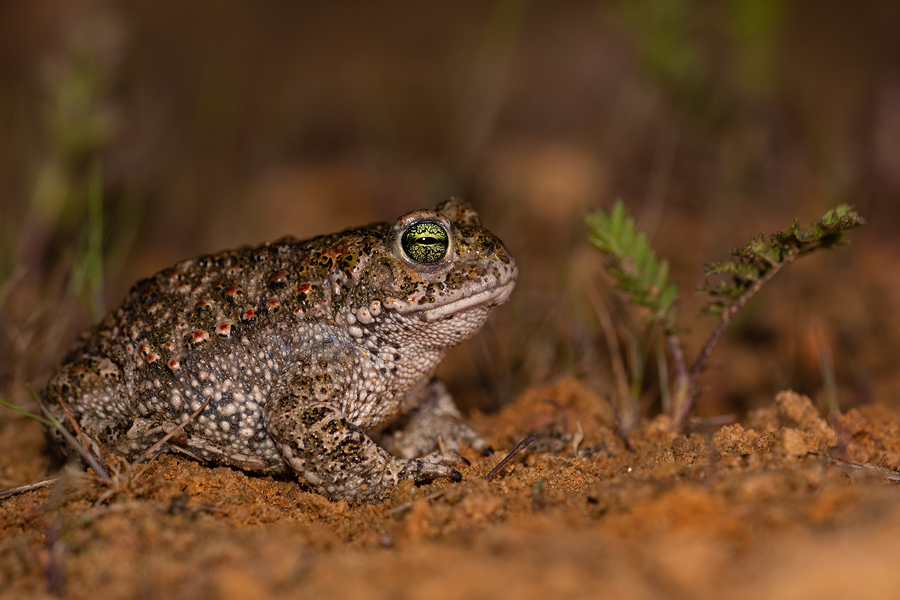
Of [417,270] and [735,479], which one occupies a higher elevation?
[417,270]

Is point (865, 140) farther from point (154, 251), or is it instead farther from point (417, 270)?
point (154, 251)

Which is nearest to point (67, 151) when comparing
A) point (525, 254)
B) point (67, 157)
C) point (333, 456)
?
point (67, 157)

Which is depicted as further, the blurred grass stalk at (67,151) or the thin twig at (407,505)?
the blurred grass stalk at (67,151)

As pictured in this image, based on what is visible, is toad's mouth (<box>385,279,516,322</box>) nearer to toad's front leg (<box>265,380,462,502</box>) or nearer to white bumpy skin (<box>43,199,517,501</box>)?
white bumpy skin (<box>43,199,517,501</box>)

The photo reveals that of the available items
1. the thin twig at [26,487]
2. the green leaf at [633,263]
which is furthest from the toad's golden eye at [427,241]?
the thin twig at [26,487]

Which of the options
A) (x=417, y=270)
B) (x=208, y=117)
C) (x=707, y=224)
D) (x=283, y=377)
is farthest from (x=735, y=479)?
(x=208, y=117)

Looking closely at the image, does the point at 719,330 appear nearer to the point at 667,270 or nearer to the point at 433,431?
the point at 667,270

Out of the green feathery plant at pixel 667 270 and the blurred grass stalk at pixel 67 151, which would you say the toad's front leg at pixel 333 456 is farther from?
the blurred grass stalk at pixel 67 151
